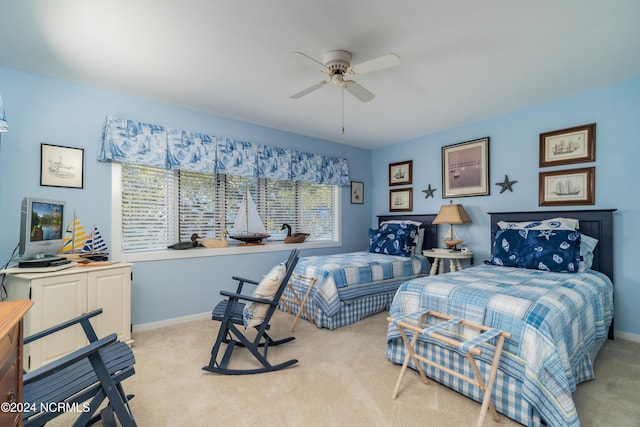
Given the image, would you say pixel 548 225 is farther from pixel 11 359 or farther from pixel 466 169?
pixel 11 359

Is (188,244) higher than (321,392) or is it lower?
higher

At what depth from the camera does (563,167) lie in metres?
3.28

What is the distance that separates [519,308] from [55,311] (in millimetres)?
3288

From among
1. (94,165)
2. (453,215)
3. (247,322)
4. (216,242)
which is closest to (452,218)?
(453,215)

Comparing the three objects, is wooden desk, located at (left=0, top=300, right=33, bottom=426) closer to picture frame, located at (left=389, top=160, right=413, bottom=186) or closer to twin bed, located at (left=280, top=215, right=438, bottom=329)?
twin bed, located at (left=280, top=215, right=438, bottom=329)

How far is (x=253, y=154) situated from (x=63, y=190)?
79.0 inches

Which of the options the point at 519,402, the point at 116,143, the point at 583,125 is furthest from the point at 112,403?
the point at 583,125

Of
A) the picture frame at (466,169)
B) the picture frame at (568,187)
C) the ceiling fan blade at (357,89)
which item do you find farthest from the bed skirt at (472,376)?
the picture frame at (466,169)

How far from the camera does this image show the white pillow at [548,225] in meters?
3.04

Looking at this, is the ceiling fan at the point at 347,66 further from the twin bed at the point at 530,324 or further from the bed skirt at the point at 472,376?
the bed skirt at the point at 472,376

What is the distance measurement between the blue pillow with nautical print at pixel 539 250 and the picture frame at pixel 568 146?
0.87 metres

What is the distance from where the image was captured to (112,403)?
1.43 m

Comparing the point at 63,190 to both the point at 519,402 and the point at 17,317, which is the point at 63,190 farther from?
the point at 519,402

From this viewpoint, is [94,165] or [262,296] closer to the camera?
[262,296]
